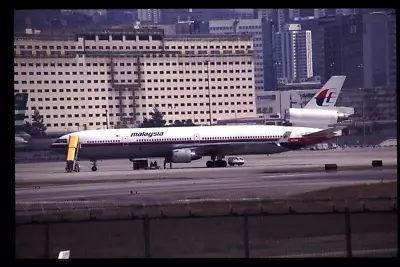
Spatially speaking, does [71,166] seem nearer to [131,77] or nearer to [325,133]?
[325,133]

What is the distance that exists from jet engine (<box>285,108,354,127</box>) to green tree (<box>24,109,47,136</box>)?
22.8m

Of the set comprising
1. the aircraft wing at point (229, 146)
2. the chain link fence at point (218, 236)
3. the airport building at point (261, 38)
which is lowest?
the chain link fence at point (218, 236)

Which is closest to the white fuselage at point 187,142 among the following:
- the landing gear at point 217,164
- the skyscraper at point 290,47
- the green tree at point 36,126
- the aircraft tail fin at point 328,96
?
the landing gear at point 217,164

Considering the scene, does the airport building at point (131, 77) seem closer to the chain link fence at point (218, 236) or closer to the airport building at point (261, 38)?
the airport building at point (261, 38)

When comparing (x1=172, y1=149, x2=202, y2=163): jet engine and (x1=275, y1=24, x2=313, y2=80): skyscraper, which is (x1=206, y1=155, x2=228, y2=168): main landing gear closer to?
(x1=172, y1=149, x2=202, y2=163): jet engine

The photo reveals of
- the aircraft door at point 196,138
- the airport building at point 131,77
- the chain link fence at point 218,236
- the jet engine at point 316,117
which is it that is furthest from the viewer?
the airport building at point 131,77

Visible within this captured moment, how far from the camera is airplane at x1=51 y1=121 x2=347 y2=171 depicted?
4412cm

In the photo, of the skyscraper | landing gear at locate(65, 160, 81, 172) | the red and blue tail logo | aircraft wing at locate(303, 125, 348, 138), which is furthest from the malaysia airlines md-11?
the skyscraper

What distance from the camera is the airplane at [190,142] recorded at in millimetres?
44125

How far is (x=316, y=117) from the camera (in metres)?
54.4

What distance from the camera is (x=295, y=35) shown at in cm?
18375

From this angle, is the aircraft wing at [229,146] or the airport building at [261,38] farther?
the airport building at [261,38]

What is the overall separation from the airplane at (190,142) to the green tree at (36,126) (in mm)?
24407

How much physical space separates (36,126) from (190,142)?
1226 inches
